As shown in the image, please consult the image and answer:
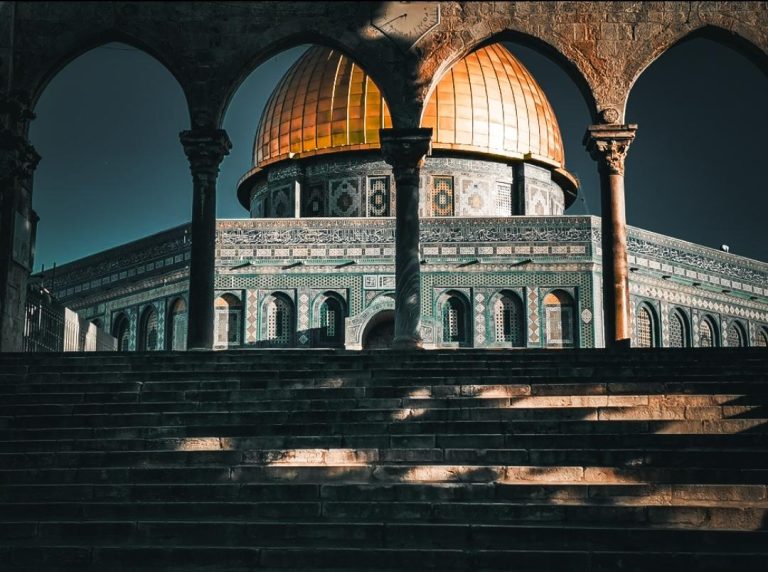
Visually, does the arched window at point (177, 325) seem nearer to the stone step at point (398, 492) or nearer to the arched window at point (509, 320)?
the arched window at point (509, 320)

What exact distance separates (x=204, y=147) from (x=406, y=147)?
3.03 metres

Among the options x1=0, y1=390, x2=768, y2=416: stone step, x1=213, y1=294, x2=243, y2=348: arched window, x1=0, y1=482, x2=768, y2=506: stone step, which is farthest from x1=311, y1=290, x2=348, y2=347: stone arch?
x1=0, y1=482, x2=768, y2=506: stone step

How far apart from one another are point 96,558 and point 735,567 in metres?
4.65

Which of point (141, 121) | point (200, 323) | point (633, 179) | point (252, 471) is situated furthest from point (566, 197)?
point (252, 471)

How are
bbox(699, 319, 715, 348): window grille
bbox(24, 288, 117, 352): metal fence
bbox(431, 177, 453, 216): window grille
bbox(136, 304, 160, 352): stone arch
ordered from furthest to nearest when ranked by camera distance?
bbox(699, 319, 715, 348): window grille, bbox(136, 304, 160, 352): stone arch, bbox(431, 177, 453, 216): window grille, bbox(24, 288, 117, 352): metal fence

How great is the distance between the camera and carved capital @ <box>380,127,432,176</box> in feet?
55.8

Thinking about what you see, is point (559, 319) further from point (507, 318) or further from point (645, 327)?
point (645, 327)

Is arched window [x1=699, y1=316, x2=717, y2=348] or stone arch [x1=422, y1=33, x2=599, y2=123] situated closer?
stone arch [x1=422, y1=33, x2=599, y2=123]

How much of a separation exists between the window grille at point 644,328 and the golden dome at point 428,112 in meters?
6.05

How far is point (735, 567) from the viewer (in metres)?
8.09

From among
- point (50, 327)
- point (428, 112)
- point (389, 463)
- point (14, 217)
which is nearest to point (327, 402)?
point (389, 463)

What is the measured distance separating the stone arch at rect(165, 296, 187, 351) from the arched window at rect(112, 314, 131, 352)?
1.89 metres

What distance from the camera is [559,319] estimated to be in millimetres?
32281

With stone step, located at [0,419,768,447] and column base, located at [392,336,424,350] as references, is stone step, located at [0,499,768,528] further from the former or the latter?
column base, located at [392,336,424,350]
